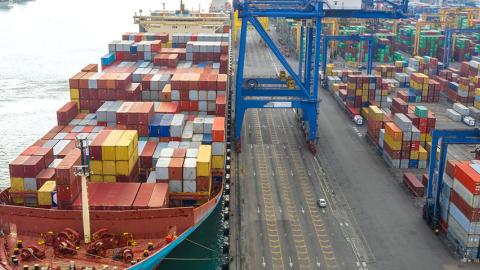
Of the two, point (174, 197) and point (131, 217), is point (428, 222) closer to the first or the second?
point (174, 197)

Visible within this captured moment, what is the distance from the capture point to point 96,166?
36562mm

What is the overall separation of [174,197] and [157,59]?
3194cm

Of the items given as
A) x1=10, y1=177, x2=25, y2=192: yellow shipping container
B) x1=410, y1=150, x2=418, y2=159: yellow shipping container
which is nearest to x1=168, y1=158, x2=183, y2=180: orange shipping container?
x1=10, y1=177, x2=25, y2=192: yellow shipping container

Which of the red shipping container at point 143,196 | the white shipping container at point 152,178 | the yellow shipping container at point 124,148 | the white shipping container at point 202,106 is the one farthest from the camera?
the white shipping container at point 202,106

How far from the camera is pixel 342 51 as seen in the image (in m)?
126

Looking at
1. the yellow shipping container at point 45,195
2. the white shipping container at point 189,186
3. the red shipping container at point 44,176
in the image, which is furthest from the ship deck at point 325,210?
the red shipping container at point 44,176

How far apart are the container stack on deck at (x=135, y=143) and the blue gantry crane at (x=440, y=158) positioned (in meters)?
16.4

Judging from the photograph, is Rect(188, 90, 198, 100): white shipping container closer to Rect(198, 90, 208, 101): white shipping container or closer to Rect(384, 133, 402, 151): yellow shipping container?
Rect(198, 90, 208, 101): white shipping container

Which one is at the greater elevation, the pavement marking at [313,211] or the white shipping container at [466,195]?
the white shipping container at [466,195]

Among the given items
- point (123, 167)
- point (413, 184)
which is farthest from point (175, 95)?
point (413, 184)

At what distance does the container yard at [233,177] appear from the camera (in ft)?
107

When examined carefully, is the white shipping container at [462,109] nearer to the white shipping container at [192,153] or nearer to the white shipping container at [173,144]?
the white shipping container at [173,144]

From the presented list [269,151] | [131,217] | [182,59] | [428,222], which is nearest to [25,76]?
[182,59]

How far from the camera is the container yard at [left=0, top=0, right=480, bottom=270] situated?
32.5m
